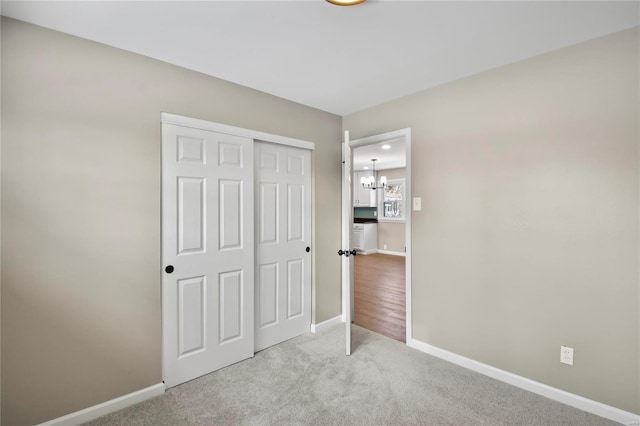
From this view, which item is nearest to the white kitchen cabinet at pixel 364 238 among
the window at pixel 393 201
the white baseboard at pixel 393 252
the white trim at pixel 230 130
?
the white baseboard at pixel 393 252

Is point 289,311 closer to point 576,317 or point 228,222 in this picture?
point 228,222

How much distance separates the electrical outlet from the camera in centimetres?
202

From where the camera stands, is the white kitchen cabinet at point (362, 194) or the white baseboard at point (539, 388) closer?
the white baseboard at point (539, 388)

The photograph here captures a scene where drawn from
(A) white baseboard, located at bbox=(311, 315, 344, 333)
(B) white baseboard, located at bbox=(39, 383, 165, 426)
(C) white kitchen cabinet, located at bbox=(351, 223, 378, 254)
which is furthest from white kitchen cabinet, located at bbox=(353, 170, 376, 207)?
(B) white baseboard, located at bbox=(39, 383, 165, 426)

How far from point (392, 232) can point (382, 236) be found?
Result: 1.19 ft

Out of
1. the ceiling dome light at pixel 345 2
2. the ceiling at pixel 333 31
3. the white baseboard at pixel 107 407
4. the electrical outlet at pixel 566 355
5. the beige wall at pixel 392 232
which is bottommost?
the white baseboard at pixel 107 407

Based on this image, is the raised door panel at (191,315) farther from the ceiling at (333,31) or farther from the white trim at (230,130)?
the ceiling at (333,31)

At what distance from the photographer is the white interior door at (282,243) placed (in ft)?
9.33

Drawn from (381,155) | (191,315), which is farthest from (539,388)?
(381,155)

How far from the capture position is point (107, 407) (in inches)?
77.1

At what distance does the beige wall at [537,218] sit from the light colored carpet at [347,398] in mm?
261

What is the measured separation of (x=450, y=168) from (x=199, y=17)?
221cm

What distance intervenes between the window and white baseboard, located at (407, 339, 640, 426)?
5.77 metres

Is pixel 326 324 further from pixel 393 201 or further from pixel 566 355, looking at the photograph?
pixel 393 201
